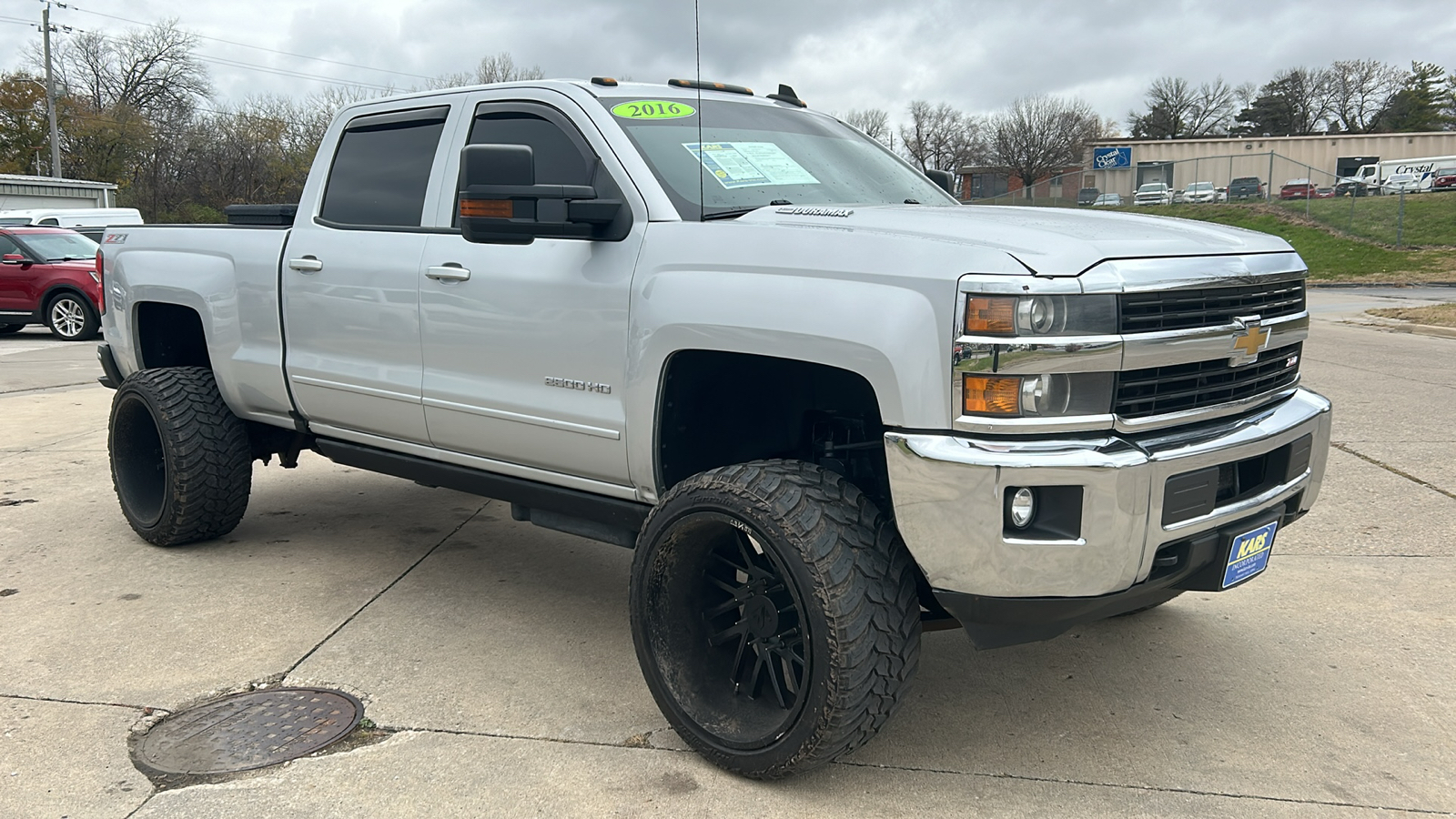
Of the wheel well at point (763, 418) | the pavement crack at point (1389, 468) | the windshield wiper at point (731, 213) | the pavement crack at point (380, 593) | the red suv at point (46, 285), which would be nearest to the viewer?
the wheel well at point (763, 418)

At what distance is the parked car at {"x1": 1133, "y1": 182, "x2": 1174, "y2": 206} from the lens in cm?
4238

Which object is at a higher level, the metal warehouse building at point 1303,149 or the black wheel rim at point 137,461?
the metal warehouse building at point 1303,149

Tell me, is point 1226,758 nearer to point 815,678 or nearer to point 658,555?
point 815,678

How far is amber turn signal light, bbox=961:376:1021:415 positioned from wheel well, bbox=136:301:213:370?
13.6ft

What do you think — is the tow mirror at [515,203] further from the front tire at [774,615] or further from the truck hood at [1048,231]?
the front tire at [774,615]

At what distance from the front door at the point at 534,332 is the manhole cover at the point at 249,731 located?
97 cm

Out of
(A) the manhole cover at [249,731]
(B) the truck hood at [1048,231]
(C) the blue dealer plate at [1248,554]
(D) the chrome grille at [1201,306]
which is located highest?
(B) the truck hood at [1048,231]

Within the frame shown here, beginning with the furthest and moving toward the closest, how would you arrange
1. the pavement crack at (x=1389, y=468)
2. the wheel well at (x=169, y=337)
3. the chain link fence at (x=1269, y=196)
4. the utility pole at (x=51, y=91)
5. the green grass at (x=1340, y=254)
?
the utility pole at (x=51, y=91) < the chain link fence at (x=1269, y=196) < the green grass at (x=1340, y=254) < the pavement crack at (x=1389, y=468) < the wheel well at (x=169, y=337)

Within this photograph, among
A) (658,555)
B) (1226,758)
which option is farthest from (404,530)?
(1226,758)

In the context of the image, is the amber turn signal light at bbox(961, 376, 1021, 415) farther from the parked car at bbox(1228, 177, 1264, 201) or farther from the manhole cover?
the parked car at bbox(1228, 177, 1264, 201)

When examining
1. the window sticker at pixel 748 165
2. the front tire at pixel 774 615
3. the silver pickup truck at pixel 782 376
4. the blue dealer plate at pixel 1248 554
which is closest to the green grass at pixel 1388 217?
the window sticker at pixel 748 165

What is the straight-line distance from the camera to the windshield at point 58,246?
15812mm

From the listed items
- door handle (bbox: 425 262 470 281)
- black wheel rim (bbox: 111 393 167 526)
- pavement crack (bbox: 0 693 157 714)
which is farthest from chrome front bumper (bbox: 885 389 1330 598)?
black wheel rim (bbox: 111 393 167 526)

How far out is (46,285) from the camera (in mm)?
15758
